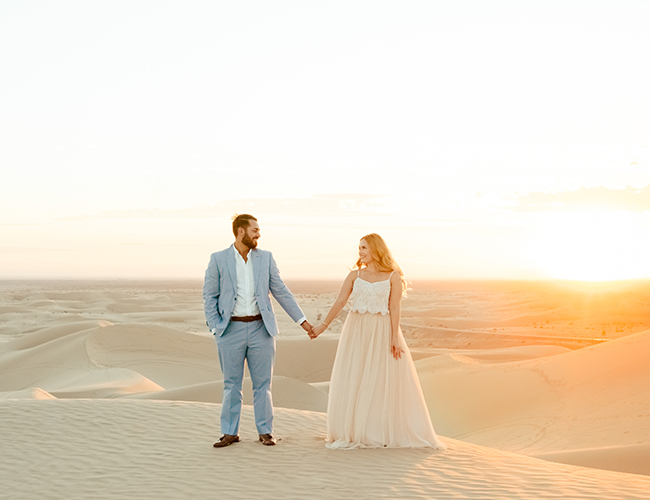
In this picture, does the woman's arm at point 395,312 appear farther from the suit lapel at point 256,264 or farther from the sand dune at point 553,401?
the sand dune at point 553,401

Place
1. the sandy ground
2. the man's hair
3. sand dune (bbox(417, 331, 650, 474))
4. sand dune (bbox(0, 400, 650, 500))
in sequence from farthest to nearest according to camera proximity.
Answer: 1. sand dune (bbox(417, 331, 650, 474))
2. the man's hair
3. the sandy ground
4. sand dune (bbox(0, 400, 650, 500))

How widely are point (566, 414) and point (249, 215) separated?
31.8 feet

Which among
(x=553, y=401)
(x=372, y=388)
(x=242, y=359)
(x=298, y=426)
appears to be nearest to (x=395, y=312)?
(x=372, y=388)

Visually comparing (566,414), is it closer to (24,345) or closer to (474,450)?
(474,450)

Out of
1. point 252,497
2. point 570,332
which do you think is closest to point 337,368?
point 252,497

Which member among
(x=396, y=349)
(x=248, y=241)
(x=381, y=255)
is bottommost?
(x=396, y=349)

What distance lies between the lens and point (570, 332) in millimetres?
37781

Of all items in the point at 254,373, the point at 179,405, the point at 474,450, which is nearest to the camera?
the point at 254,373

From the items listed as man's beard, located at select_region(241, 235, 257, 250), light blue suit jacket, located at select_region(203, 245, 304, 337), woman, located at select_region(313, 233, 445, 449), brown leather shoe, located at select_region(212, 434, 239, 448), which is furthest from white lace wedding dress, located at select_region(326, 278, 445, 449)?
man's beard, located at select_region(241, 235, 257, 250)

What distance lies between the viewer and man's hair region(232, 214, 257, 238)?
22.2ft

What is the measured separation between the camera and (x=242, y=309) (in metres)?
6.71

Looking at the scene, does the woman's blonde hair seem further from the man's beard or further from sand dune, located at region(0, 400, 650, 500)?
sand dune, located at region(0, 400, 650, 500)

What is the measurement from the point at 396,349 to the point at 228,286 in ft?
6.23

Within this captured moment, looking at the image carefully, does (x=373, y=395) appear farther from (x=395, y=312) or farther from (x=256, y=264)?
(x=256, y=264)
